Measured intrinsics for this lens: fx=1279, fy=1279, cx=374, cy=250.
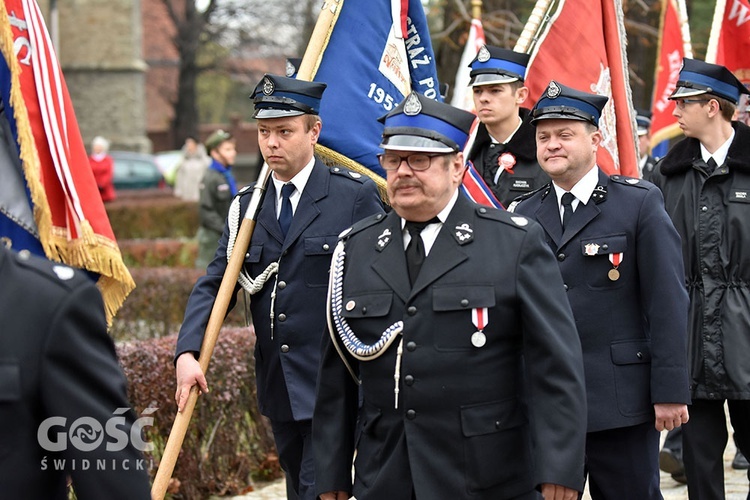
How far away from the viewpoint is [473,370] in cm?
399

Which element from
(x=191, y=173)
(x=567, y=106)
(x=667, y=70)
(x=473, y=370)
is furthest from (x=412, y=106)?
(x=191, y=173)

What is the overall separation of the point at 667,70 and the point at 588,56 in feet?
10.1

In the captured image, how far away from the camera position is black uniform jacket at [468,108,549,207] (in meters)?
6.62

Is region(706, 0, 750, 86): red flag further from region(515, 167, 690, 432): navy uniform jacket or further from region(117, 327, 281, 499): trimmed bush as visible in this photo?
region(117, 327, 281, 499): trimmed bush

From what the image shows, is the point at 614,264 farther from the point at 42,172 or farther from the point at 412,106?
the point at 42,172

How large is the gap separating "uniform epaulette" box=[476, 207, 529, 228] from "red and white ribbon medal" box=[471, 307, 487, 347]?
32 centimetres

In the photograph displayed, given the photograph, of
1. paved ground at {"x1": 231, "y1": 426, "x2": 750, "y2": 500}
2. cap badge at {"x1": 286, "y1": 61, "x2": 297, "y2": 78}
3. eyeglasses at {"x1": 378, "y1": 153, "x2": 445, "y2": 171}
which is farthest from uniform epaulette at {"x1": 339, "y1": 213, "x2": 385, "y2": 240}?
paved ground at {"x1": 231, "y1": 426, "x2": 750, "y2": 500}

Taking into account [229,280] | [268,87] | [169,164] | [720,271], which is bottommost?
[169,164]

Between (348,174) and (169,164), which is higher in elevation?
(348,174)

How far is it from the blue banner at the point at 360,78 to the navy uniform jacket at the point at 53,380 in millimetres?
3339

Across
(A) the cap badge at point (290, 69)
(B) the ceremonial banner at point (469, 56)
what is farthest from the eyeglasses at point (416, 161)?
(B) the ceremonial banner at point (469, 56)

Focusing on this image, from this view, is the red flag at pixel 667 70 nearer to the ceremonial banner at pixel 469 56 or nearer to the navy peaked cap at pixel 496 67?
the ceremonial banner at pixel 469 56

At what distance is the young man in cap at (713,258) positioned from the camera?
615cm

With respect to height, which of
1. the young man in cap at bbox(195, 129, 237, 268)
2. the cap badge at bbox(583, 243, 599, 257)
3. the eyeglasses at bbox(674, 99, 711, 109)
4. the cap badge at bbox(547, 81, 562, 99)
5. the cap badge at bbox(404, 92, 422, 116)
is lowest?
the young man in cap at bbox(195, 129, 237, 268)
